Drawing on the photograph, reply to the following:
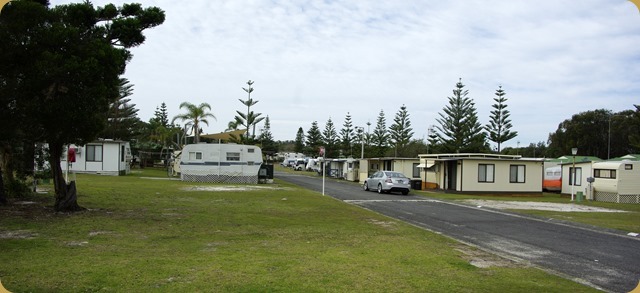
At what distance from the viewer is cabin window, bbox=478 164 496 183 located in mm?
29047

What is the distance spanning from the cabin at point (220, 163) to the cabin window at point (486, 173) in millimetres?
12918

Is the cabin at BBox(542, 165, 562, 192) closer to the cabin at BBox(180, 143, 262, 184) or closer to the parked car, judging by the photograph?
the parked car

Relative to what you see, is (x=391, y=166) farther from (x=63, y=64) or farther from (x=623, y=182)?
(x=63, y=64)

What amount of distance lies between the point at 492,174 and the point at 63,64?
2460 centimetres

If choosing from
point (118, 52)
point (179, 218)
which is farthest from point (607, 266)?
point (118, 52)

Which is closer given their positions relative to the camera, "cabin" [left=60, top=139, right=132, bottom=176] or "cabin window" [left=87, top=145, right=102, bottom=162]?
"cabin" [left=60, top=139, right=132, bottom=176]

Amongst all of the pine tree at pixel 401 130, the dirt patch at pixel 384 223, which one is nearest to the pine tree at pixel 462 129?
the pine tree at pixel 401 130

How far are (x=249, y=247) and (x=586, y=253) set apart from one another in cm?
618

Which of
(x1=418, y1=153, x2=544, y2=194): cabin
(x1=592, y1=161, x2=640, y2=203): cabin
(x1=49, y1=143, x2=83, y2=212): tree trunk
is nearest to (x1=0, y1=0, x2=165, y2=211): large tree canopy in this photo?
(x1=49, y1=143, x2=83, y2=212): tree trunk

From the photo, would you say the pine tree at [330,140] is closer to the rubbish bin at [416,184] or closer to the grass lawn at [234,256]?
the rubbish bin at [416,184]

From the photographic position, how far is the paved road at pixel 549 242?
7449 mm

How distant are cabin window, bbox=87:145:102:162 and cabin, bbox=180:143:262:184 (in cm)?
741

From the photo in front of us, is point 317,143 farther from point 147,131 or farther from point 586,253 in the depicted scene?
point 586,253

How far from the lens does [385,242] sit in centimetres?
932
